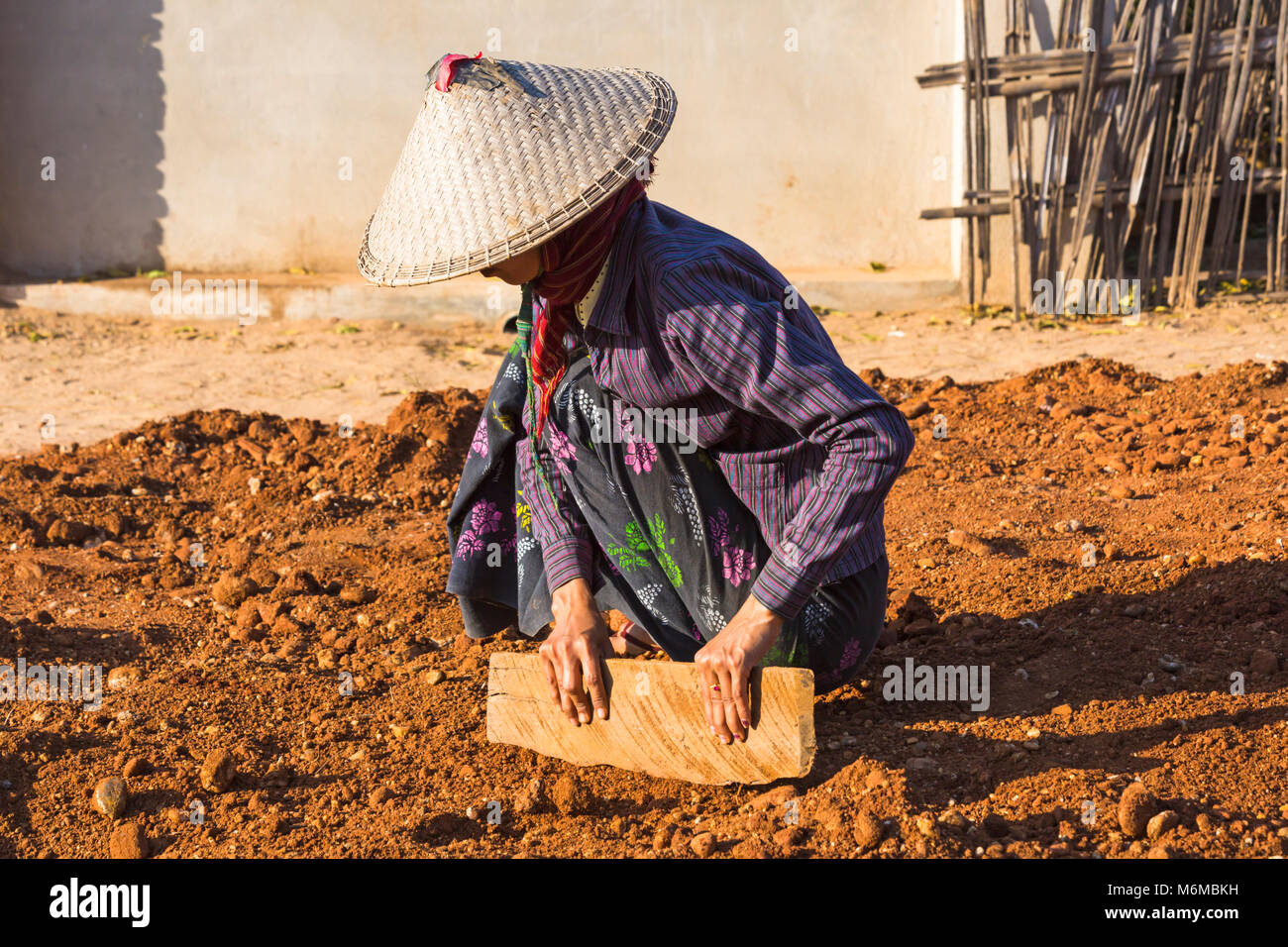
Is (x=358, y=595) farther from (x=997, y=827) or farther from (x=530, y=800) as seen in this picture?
(x=997, y=827)

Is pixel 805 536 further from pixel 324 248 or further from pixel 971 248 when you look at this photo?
pixel 324 248

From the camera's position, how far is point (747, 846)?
6.37 feet

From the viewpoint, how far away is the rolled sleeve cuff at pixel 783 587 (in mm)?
1980

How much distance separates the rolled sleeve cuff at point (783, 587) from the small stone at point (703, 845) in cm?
37

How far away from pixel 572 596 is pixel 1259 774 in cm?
123

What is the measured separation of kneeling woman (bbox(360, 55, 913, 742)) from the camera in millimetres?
1939

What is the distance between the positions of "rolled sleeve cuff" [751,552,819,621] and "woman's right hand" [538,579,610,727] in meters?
0.37

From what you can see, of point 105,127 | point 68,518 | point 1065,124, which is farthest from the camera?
point 105,127

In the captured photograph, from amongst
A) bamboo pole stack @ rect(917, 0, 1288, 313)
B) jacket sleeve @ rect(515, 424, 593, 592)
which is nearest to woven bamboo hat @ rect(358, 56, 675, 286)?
jacket sleeve @ rect(515, 424, 593, 592)

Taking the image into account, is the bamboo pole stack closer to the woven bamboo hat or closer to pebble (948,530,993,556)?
pebble (948,530,993,556)

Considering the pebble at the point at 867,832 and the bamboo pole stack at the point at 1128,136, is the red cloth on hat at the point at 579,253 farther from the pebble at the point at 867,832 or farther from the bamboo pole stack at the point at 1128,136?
the bamboo pole stack at the point at 1128,136

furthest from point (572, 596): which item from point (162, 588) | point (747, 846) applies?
point (162, 588)

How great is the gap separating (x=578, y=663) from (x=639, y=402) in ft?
1.55

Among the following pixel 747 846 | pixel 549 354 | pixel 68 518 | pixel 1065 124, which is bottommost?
pixel 747 846
